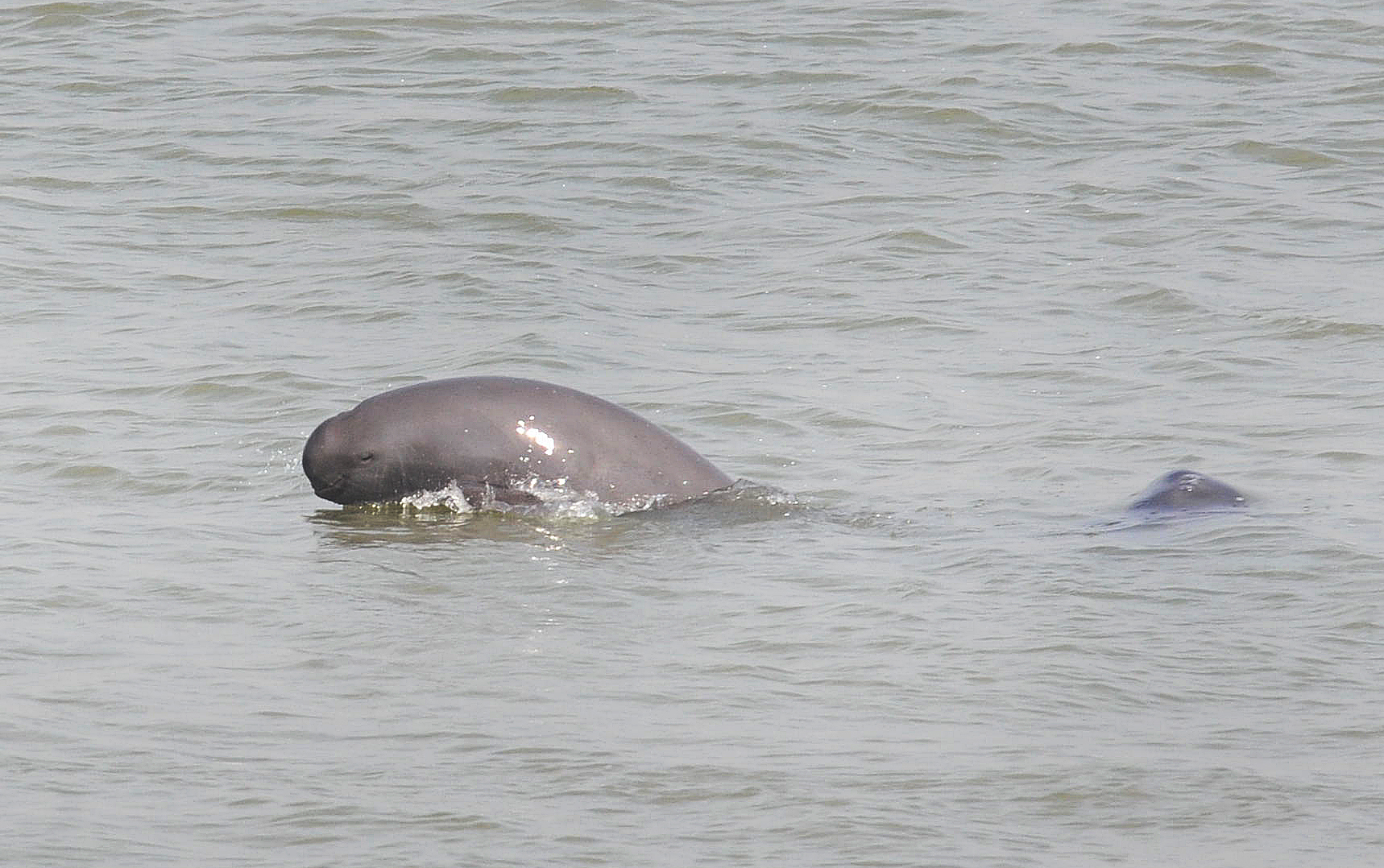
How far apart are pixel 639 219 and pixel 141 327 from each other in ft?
12.9

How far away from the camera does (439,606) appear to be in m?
7.61

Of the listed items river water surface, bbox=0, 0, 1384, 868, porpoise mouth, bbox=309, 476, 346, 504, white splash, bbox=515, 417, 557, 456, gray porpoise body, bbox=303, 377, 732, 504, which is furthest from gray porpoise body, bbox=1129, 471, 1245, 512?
porpoise mouth, bbox=309, 476, 346, 504

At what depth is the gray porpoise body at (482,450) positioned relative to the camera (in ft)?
30.2

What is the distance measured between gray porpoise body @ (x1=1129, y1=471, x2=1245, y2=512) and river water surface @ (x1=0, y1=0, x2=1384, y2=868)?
160 millimetres

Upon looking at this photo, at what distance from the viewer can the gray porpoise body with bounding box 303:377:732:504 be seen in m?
9.20

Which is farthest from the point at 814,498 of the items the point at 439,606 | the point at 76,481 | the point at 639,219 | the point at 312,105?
the point at 312,105

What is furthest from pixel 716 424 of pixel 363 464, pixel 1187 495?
pixel 1187 495

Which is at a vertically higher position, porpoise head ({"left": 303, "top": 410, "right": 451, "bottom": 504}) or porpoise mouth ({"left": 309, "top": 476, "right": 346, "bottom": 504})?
porpoise head ({"left": 303, "top": 410, "right": 451, "bottom": 504})

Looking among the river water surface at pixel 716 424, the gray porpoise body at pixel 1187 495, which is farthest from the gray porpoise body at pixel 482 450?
the gray porpoise body at pixel 1187 495

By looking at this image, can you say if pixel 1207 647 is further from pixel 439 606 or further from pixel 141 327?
pixel 141 327

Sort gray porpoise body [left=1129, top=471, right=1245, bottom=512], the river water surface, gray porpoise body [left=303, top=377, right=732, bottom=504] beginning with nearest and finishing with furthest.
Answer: the river water surface < gray porpoise body [left=1129, top=471, right=1245, bottom=512] < gray porpoise body [left=303, top=377, right=732, bottom=504]

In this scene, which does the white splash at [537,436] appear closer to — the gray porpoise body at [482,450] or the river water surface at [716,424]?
the gray porpoise body at [482,450]

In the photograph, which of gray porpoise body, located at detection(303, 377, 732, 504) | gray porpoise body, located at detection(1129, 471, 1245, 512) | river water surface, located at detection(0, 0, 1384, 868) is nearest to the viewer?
river water surface, located at detection(0, 0, 1384, 868)

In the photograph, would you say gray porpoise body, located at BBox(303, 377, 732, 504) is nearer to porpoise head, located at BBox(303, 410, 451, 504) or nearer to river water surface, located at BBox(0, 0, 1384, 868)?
porpoise head, located at BBox(303, 410, 451, 504)
